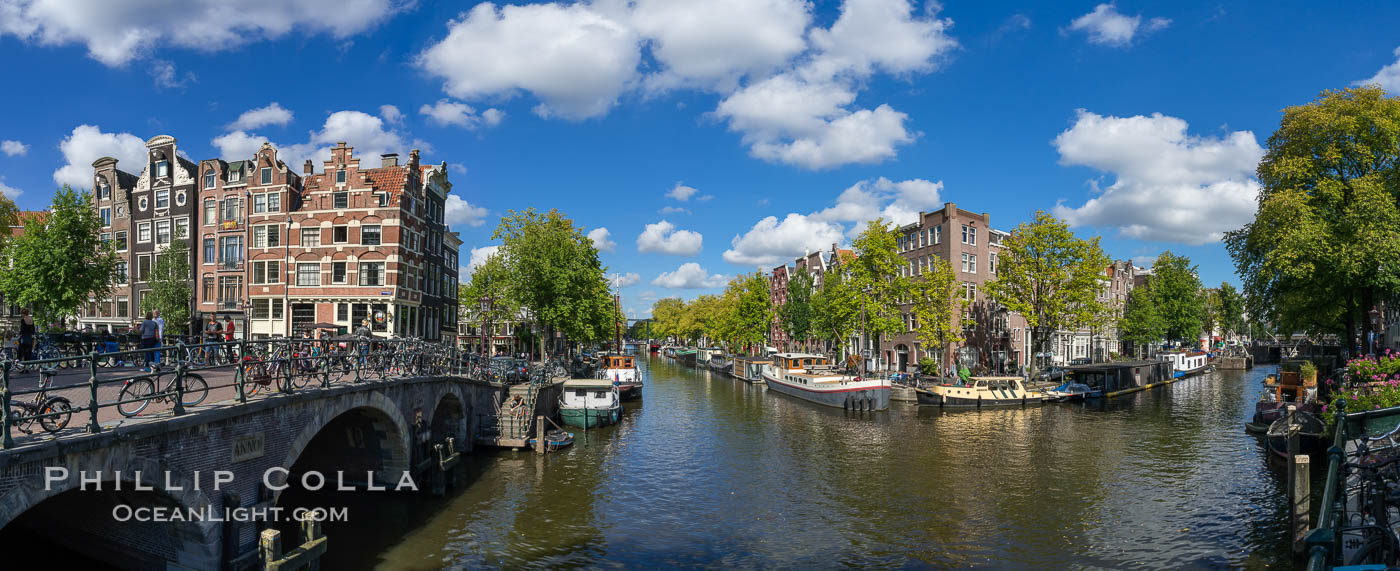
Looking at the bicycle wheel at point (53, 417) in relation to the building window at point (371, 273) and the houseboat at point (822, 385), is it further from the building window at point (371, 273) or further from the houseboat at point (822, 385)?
the houseboat at point (822, 385)

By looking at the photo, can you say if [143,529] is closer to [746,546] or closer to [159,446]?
[159,446]

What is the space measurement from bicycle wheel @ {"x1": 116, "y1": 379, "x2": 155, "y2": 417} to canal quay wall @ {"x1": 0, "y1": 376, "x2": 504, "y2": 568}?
378 millimetres

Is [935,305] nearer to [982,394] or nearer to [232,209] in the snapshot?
[982,394]

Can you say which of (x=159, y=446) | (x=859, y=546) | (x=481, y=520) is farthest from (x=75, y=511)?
(x=859, y=546)

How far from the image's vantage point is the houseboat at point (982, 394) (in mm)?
50688

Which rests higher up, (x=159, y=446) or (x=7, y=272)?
(x=7, y=272)

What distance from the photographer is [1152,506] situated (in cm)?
2381

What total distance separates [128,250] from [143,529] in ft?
180

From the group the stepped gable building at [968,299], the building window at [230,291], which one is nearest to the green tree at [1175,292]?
the stepped gable building at [968,299]

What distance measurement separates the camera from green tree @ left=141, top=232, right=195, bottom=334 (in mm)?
47000

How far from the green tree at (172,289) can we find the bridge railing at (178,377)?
2426cm

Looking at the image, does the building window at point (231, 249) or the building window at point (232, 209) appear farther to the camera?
the building window at point (232, 209)

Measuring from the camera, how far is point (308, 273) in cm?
4794

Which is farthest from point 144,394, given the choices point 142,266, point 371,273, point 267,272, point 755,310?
point 755,310
